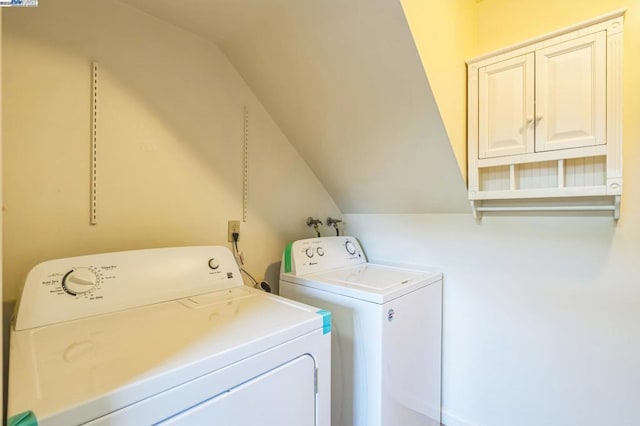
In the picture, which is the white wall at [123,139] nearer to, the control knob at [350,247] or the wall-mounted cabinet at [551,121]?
the control knob at [350,247]

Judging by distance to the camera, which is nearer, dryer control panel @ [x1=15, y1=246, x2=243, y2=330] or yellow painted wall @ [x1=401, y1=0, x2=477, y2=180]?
dryer control panel @ [x1=15, y1=246, x2=243, y2=330]

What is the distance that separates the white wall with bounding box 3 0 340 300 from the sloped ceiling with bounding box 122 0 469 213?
15 cm

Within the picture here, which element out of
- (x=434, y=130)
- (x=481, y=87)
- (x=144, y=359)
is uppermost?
(x=481, y=87)

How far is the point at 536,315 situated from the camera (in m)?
1.64

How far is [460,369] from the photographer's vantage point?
6.19ft

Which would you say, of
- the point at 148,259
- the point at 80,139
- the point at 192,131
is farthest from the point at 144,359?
the point at 192,131

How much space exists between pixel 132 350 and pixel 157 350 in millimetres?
69

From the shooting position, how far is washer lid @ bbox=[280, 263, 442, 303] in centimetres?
146

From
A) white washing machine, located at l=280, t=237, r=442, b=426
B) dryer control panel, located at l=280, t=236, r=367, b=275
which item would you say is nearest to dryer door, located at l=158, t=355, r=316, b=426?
white washing machine, located at l=280, t=237, r=442, b=426

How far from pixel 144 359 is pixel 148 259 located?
59 centimetres

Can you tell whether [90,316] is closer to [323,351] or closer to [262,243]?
[323,351]

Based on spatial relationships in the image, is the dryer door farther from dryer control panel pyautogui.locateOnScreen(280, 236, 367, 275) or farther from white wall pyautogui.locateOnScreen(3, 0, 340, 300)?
white wall pyautogui.locateOnScreen(3, 0, 340, 300)

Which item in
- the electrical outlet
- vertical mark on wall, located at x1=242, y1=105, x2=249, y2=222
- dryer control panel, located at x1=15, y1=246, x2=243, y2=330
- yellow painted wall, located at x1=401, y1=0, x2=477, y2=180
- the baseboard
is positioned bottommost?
the baseboard

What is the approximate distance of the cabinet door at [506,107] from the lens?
4.85 ft
